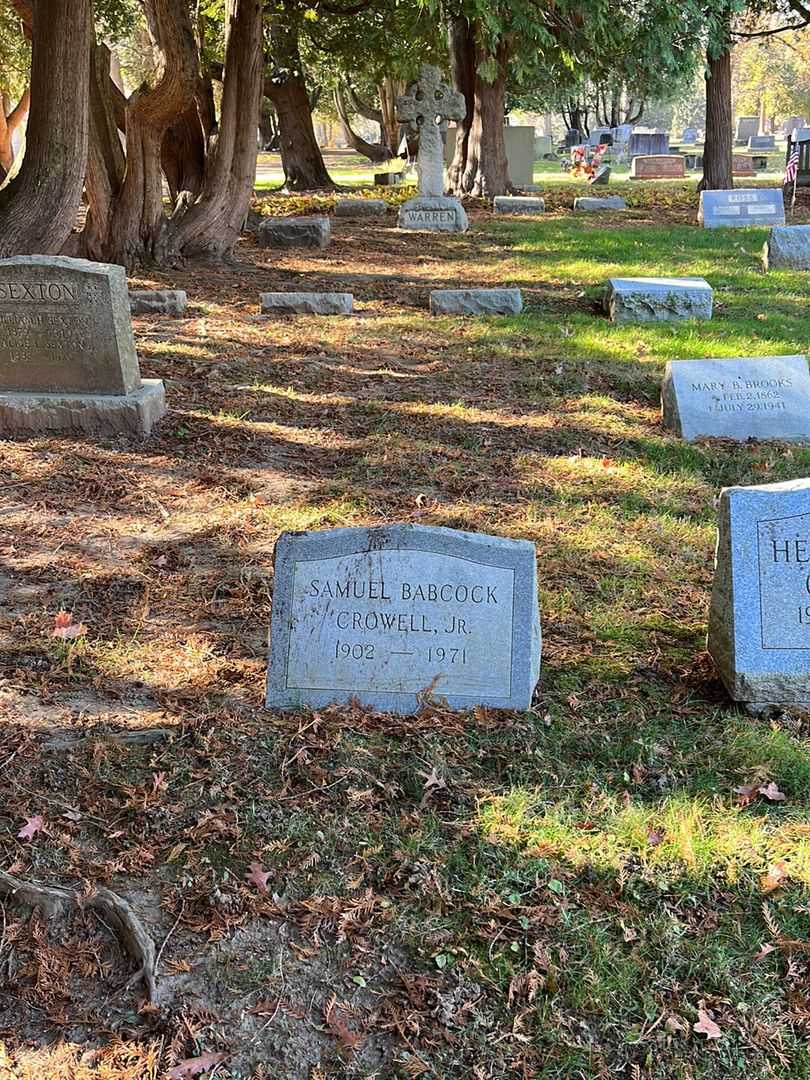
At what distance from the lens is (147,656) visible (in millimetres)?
4164

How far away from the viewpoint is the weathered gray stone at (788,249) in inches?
497

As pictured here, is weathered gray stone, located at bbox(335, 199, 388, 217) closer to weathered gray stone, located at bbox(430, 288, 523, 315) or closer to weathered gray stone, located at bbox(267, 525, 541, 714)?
weathered gray stone, located at bbox(430, 288, 523, 315)

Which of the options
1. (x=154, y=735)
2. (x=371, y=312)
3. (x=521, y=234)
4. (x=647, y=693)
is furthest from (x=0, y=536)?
(x=521, y=234)

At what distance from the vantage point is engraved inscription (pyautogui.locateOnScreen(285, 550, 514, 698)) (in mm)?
3676

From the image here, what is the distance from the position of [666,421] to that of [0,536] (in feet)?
14.4

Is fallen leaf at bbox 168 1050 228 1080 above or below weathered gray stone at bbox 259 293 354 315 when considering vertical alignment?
below

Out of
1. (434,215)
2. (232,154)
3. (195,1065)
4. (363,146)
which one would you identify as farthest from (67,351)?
(363,146)

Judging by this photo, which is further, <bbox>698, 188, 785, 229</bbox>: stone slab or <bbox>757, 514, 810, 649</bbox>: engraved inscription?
<bbox>698, 188, 785, 229</bbox>: stone slab

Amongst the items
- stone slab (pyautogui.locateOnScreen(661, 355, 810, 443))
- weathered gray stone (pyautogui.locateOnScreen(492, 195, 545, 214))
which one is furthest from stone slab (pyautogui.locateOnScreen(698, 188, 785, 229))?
stone slab (pyautogui.locateOnScreen(661, 355, 810, 443))

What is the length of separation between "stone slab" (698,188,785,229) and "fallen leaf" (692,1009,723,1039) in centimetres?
1565

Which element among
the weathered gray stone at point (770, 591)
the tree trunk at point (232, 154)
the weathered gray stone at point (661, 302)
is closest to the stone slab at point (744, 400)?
the weathered gray stone at point (661, 302)

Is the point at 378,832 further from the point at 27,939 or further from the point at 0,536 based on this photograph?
the point at 0,536

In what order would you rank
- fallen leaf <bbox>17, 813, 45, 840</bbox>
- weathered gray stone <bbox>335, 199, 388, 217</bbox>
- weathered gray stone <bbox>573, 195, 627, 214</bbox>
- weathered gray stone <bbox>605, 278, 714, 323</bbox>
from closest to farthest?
fallen leaf <bbox>17, 813, 45, 840</bbox>
weathered gray stone <bbox>605, 278, 714, 323</bbox>
weathered gray stone <bbox>335, 199, 388, 217</bbox>
weathered gray stone <bbox>573, 195, 627, 214</bbox>

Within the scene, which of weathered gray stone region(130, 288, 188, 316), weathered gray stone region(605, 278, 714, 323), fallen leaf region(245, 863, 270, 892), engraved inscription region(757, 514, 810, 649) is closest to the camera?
fallen leaf region(245, 863, 270, 892)
